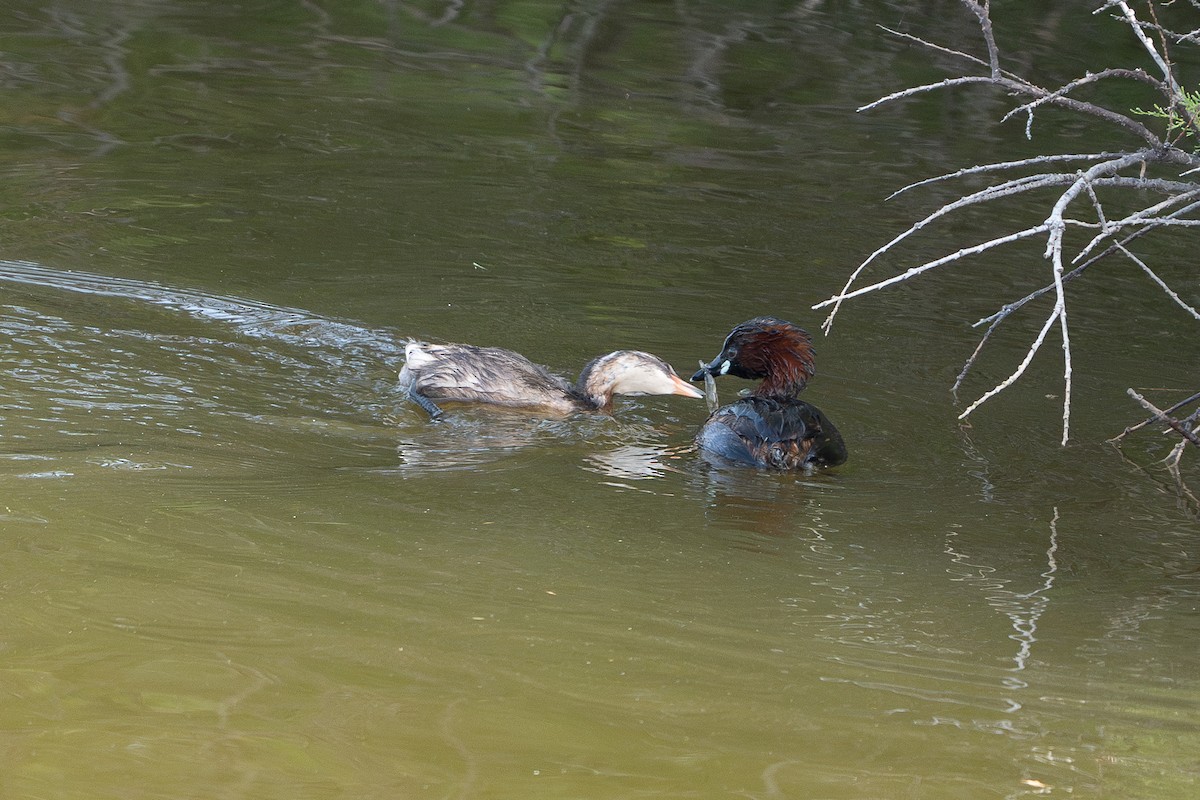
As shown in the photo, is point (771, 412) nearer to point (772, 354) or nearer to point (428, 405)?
point (772, 354)

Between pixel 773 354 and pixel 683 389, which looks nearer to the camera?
pixel 773 354

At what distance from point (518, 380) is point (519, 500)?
5.89 ft

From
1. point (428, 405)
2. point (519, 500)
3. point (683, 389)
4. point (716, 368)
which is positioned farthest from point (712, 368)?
point (519, 500)

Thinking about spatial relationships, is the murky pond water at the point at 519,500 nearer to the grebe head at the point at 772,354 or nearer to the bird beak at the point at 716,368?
the bird beak at the point at 716,368

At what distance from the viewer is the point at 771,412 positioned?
24.5ft

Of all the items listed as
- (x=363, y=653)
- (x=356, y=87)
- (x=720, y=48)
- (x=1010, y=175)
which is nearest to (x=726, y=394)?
(x=363, y=653)

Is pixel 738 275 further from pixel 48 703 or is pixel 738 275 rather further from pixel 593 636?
pixel 48 703

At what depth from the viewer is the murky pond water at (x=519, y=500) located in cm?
418

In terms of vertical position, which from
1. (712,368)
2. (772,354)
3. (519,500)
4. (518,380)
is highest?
(772,354)

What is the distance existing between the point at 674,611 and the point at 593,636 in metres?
0.39

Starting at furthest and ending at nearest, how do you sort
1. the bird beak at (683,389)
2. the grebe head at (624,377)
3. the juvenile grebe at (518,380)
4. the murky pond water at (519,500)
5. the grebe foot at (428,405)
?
the bird beak at (683,389), the grebe head at (624,377), the juvenile grebe at (518,380), the grebe foot at (428,405), the murky pond water at (519,500)

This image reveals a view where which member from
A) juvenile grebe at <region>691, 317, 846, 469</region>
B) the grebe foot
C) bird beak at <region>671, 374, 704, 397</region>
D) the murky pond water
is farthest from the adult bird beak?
the grebe foot

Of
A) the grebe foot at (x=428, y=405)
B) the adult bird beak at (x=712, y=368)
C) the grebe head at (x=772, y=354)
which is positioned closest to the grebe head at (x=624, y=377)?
the adult bird beak at (x=712, y=368)

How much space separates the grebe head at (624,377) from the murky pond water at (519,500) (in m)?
0.20
